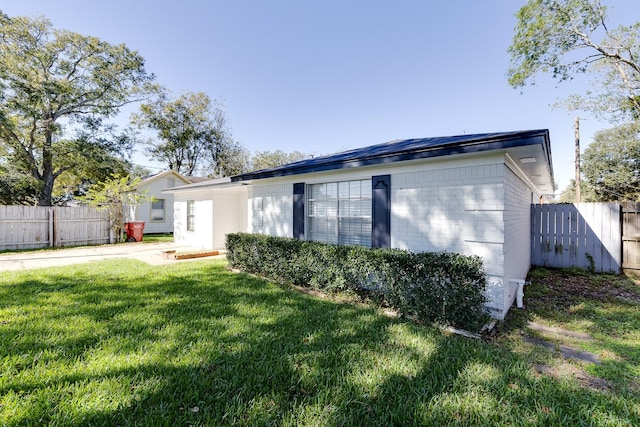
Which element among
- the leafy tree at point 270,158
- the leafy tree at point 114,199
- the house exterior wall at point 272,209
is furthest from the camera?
the leafy tree at point 270,158

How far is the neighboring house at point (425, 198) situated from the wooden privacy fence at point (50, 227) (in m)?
9.79

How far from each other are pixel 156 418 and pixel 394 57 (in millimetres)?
12627

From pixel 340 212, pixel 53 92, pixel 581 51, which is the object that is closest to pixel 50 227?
pixel 53 92

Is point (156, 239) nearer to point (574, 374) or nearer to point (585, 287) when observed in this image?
point (574, 374)

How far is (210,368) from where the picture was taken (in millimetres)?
2697

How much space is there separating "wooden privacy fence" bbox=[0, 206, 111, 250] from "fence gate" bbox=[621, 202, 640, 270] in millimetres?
19600

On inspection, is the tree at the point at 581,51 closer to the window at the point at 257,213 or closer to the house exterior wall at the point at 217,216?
the window at the point at 257,213

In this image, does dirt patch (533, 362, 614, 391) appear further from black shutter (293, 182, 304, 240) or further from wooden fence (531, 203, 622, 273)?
wooden fence (531, 203, 622, 273)

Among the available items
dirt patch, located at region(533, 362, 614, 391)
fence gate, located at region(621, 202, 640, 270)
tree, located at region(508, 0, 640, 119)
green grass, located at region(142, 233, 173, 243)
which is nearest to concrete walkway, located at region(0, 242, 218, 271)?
green grass, located at region(142, 233, 173, 243)

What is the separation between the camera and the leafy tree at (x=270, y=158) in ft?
114

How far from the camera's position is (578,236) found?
816 cm

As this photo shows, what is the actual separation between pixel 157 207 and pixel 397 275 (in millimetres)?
19399

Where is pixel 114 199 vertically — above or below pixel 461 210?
above

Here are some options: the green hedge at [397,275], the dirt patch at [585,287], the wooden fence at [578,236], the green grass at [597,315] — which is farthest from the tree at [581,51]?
the green hedge at [397,275]
